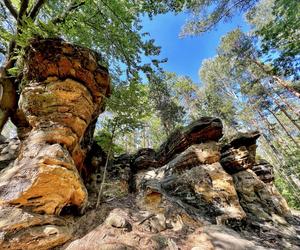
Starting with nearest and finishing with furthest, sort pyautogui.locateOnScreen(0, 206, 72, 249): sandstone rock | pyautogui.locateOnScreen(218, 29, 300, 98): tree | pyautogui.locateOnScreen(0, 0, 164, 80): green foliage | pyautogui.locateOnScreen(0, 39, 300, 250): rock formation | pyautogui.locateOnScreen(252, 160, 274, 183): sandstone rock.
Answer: pyautogui.locateOnScreen(0, 206, 72, 249): sandstone rock < pyautogui.locateOnScreen(0, 39, 300, 250): rock formation < pyautogui.locateOnScreen(0, 0, 164, 80): green foliage < pyautogui.locateOnScreen(252, 160, 274, 183): sandstone rock < pyautogui.locateOnScreen(218, 29, 300, 98): tree

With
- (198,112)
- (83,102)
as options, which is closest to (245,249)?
(83,102)

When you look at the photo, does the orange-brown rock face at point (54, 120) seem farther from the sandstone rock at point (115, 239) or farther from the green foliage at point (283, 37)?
the green foliage at point (283, 37)

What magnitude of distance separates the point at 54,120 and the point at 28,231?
3657 mm

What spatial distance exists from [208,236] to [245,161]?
743cm

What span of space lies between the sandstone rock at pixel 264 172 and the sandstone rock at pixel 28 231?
12.0 metres

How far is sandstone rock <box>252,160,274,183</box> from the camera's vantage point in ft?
40.5

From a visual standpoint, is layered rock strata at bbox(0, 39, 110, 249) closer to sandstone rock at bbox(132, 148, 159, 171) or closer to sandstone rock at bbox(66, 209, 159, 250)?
sandstone rock at bbox(66, 209, 159, 250)

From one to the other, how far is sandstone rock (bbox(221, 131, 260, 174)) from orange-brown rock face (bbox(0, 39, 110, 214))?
27.7 ft

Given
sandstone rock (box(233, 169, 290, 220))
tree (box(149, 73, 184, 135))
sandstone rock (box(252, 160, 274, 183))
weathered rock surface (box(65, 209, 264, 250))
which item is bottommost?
weathered rock surface (box(65, 209, 264, 250))

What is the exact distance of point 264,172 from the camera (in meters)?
12.6

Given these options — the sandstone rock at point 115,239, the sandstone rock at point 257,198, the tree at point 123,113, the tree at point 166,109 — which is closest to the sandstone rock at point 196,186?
the sandstone rock at point 115,239

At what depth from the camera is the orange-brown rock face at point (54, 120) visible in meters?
5.07

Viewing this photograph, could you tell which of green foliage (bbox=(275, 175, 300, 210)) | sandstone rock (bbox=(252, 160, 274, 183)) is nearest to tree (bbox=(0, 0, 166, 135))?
sandstone rock (bbox=(252, 160, 274, 183))

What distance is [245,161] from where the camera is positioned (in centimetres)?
1165
